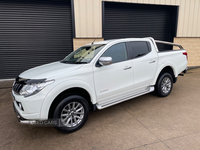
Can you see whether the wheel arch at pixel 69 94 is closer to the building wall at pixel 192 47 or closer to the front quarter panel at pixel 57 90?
the front quarter panel at pixel 57 90

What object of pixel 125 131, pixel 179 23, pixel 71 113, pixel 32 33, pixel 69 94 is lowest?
Result: pixel 125 131

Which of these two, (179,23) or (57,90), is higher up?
(179,23)

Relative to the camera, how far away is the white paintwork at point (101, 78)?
2.23 m

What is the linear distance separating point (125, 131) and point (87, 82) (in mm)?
1197

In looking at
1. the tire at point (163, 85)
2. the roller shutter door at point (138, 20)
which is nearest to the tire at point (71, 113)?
the tire at point (163, 85)

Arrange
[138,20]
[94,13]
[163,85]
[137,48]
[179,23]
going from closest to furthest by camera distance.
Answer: [137,48]
[163,85]
[94,13]
[138,20]
[179,23]

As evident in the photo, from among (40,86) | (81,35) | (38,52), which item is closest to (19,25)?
(38,52)

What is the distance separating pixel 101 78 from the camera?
2807 mm

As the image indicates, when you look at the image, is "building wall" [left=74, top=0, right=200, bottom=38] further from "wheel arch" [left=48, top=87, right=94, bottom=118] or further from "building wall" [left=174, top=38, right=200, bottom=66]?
"wheel arch" [left=48, top=87, right=94, bottom=118]

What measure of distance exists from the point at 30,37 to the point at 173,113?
22.8 ft

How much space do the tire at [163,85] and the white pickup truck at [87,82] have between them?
0.03 m

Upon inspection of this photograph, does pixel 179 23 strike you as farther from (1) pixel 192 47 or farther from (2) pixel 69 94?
(2) pixel 69 94

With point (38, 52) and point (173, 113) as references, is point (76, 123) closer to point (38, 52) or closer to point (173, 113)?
point (173, 113)

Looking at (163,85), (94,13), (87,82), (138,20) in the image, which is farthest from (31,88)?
(138,20)
